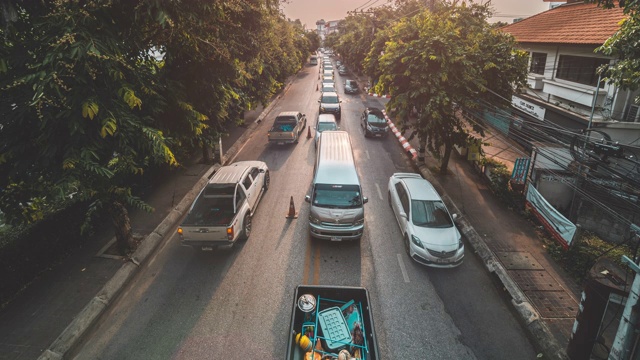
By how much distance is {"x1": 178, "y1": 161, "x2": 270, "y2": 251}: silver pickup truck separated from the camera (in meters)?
10.1

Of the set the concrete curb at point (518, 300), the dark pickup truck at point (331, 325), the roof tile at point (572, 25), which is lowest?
the concrete curb at point (518, 300)

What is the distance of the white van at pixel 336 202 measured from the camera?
11.0 meters

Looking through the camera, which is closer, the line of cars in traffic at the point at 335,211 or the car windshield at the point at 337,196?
the line of cars in traffic at the point at 335,211

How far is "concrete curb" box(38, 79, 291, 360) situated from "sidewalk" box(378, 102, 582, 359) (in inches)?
435

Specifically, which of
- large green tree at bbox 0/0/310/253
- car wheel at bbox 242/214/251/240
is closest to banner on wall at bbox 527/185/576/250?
car wheel at bbox 242/214/251/240

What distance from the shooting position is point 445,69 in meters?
13.0

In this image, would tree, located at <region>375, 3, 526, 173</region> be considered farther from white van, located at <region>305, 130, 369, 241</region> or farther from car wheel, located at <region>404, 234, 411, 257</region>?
car wheel, located at <region>404, 234, 411, 257</region>

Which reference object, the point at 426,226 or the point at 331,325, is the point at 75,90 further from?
the point at 426,226

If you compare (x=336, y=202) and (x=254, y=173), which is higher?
(x=254, y=173)

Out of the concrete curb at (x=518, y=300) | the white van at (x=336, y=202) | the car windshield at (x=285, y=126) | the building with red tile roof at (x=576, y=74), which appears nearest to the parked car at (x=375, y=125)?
the car windshield at (x=285, y=126)

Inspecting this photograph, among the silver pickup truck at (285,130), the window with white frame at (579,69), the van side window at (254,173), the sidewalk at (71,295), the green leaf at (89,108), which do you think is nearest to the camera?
the green leaf at (89,108)

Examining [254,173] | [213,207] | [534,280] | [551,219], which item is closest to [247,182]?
[254,173]

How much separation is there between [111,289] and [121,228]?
198cm

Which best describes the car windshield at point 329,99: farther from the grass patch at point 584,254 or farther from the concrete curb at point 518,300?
the grass patch at point 584,254
